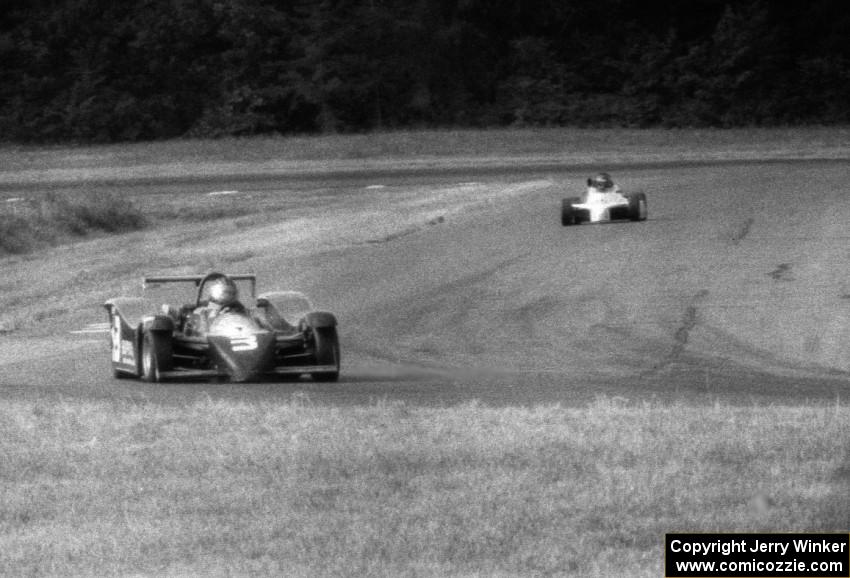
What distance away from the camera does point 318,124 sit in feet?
196

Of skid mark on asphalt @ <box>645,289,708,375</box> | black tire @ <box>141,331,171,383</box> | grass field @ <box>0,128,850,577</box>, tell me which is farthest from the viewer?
skid mark on asphalt @ <box>645,289,708,375</box>

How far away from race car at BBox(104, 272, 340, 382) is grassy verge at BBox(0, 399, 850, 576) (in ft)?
6.50

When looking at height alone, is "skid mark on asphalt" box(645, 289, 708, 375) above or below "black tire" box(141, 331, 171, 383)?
below

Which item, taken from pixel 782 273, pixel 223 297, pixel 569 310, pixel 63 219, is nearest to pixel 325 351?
pixel 223 297

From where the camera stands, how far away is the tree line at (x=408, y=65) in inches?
2296

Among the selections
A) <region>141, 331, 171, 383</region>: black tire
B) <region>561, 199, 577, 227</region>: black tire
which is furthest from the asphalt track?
<region>141, 331, 171, 383</region>: black tire

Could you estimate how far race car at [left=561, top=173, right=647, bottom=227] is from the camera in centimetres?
2672

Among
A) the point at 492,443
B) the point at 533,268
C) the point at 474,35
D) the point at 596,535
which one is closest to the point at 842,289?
the point at 533,268

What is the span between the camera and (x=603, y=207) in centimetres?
2680

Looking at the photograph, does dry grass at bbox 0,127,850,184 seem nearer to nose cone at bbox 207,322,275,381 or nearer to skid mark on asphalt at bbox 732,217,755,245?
skid mark on asphalt at bbox 732,217,755,245

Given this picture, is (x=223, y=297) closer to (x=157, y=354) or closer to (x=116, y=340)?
(x=157, y=354)

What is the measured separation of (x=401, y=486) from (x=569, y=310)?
30.1 ft

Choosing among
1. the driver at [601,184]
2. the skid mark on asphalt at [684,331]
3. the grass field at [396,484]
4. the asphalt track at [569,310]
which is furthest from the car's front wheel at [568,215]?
the grass field at [396,484]

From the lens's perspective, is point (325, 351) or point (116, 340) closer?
point (325, 351)
